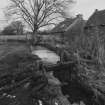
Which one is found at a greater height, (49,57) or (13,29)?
(13,29)

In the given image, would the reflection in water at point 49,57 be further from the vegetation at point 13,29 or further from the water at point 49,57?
the vegetation at point 13,29

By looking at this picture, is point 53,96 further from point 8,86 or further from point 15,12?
point 15,12

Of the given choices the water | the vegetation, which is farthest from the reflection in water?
the vegetation

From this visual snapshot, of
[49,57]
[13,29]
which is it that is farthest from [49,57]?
[13,29]

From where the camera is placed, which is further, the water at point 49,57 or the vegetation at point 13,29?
the vegetation at point 13,29

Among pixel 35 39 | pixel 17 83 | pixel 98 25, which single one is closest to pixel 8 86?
pixel 17 83

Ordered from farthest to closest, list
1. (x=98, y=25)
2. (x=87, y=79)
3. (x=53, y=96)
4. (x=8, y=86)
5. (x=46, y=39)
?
(x=98, y=25), (x=46, y=39), (x=87, y=79), (x=8, y=86), (x=53, y=96)

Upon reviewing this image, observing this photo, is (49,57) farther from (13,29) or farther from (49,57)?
(13,29)

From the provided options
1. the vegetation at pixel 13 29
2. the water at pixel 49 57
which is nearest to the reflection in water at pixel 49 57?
the water at pixel 49 57

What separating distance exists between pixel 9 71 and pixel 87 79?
146 inches

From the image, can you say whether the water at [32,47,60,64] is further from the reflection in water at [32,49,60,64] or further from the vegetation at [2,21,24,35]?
the vegetation at [2,21,24,35]

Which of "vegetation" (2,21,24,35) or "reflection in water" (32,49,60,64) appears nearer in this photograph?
"reflection in water" (32,49,60,64)

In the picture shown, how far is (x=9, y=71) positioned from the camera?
20.6ft

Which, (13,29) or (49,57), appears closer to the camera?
(49,57)
